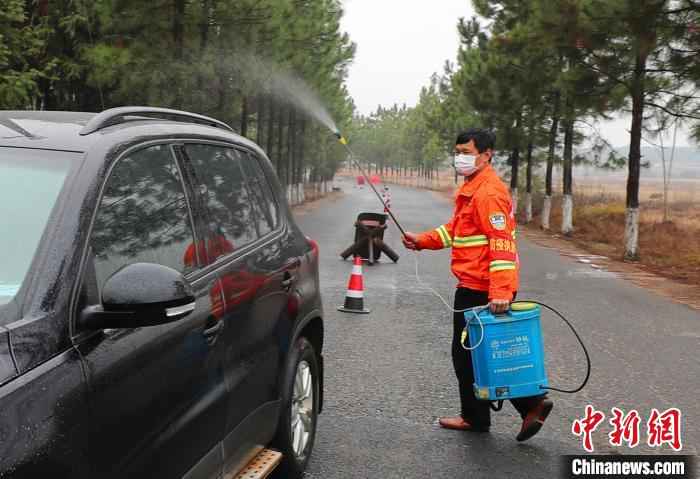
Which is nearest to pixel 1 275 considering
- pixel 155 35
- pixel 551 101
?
pixel 155 35

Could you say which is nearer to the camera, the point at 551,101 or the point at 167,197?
the point at 167,197

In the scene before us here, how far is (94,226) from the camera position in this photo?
231 cm

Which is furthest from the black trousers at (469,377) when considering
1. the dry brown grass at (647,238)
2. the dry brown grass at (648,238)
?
the dry brown grass at (648,238)

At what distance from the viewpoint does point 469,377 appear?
5152mm

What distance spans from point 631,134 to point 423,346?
13067mm

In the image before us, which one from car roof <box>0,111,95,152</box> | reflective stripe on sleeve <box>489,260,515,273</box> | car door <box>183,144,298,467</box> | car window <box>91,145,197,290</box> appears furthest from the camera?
reflective stripe on sleeve <box>489,260,515,273</box>

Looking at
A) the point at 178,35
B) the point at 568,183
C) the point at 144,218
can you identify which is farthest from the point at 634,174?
the point at 144,218

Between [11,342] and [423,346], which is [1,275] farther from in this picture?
[423,346]

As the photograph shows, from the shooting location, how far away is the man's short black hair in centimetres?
514

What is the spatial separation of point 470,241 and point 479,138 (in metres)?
0.73

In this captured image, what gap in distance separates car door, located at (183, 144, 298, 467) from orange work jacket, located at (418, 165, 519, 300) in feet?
4.70

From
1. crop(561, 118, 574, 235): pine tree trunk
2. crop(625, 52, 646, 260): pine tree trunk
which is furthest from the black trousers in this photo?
crop(561, 118, 574, 235): pine tree trunk

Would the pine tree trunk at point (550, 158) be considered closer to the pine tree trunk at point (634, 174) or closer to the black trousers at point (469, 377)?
the pine tree trunk at point (634, 174)

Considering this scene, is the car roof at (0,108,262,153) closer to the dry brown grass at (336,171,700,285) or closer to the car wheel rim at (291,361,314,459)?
the car wheel rim at (291,361,314,459)
